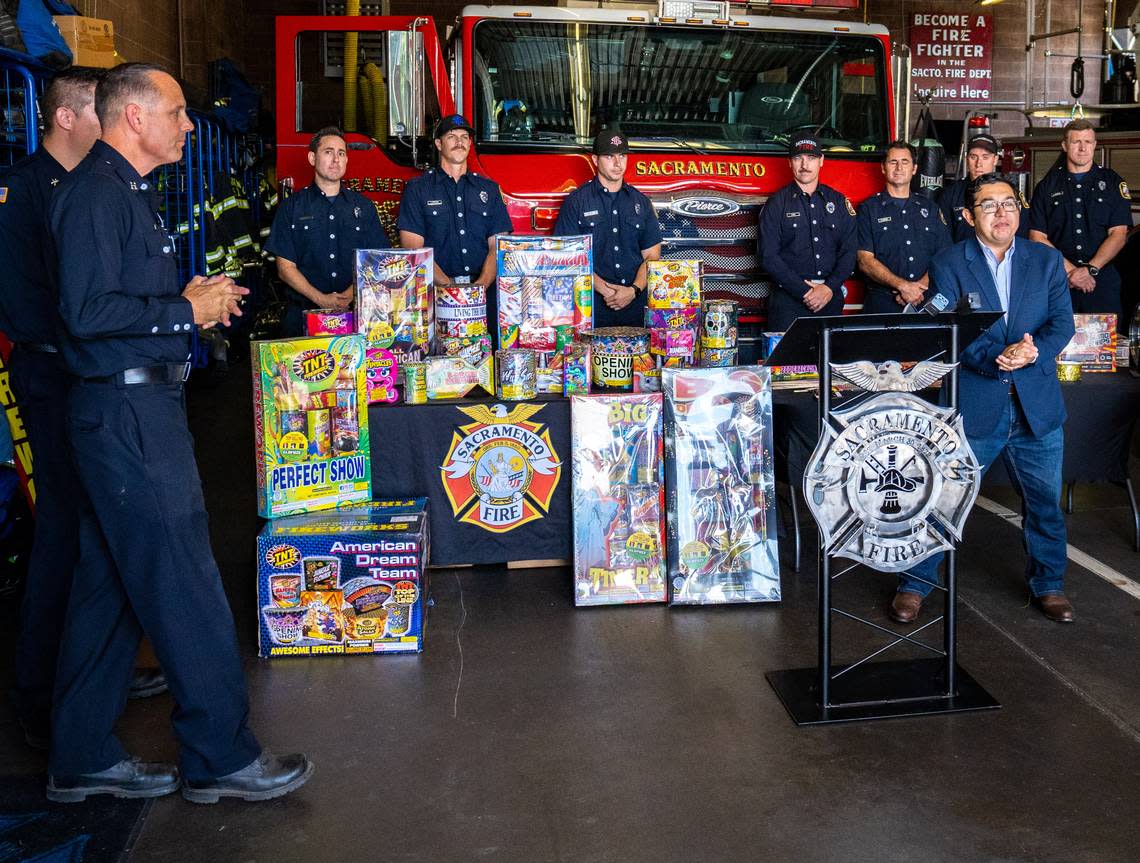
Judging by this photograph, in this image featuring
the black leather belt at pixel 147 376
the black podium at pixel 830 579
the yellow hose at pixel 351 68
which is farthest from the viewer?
the yellow hose at pixel 351 68

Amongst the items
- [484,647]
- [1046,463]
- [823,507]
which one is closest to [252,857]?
[484,647]

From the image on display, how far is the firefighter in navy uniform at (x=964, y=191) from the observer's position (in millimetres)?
7324

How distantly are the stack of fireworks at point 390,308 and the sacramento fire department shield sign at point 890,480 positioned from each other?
2.02 meters

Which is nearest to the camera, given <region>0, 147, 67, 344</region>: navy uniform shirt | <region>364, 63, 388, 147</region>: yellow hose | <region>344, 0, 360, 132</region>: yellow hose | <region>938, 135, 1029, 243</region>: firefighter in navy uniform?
<region>0, 147, 67, 344</region>: navy uniform shirt

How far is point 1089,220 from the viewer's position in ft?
24.3

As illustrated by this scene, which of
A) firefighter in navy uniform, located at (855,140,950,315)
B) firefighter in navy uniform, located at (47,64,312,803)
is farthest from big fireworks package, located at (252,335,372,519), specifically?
firefighter in navy uniform, located at (855,140,950,315)

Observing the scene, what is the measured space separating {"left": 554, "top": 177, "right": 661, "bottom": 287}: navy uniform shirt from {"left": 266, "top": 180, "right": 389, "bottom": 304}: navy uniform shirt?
108 cm

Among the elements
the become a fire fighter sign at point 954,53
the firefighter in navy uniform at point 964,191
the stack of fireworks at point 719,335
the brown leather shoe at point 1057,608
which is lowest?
the brown leather shoe at point 1057,608

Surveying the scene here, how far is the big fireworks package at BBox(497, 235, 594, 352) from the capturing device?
505cm

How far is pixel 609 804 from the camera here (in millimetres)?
3248

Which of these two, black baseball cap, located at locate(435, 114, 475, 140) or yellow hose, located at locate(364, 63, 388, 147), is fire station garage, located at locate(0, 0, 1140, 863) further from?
yellow hose, located at locate(364, 63, 388, 147)

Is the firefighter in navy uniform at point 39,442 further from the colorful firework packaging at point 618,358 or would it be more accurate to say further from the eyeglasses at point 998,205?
the eyeglasses at point 998,205

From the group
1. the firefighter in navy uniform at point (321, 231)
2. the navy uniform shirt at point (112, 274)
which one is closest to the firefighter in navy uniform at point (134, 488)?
the navy uniform shirt at point (112, 274)

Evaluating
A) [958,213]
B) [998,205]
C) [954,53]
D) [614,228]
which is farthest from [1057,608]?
[954,53]
